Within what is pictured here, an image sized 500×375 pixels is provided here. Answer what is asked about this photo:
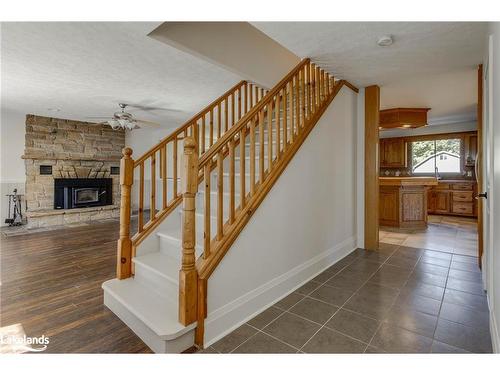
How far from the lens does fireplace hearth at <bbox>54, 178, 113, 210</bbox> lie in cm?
606

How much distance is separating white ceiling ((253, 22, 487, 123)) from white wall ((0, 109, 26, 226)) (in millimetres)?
6118

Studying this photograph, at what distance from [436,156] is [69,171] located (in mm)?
9557

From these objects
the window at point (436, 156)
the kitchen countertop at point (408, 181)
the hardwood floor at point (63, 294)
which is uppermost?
the window at point (436, 156)

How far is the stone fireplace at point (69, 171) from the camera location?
573 cm

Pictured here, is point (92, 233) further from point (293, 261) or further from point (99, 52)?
point (293, 261)

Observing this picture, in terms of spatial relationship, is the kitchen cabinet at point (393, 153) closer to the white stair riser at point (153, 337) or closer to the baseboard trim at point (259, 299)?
the baseboard trim at point (259, 299)

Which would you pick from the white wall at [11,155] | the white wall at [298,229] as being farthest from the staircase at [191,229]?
the white wall at [11,155]

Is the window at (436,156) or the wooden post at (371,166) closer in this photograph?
the wooden post at (371,166)

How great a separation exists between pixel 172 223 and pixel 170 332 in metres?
1.36

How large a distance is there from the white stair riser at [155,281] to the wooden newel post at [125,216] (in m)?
0.11

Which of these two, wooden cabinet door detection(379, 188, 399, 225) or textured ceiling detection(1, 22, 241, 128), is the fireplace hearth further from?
A: wooden cabinet door detection(379, 188, 399, 225)

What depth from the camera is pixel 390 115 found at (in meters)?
5.40
